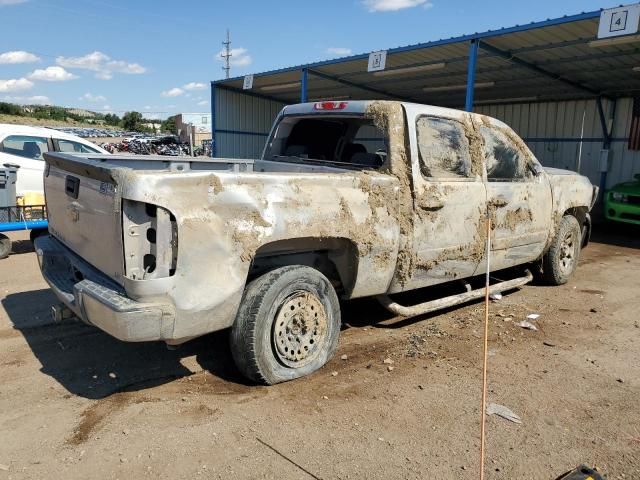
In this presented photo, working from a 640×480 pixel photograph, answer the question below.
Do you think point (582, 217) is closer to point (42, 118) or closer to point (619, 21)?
point (619, 21)

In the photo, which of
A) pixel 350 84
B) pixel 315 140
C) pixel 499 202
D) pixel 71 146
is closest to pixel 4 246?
pixel 71 146

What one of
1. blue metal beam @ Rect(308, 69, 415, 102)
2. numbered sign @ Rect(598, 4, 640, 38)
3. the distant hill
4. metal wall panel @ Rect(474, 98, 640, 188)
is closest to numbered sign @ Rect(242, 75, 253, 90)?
blue metal beam @ Rect(308, 69, 415, 102)

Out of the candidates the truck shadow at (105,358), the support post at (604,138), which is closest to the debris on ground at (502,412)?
the truck shadow at (105,358)

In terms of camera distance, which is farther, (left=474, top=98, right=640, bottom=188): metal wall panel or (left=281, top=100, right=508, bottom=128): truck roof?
(left=474, top=98, right=640, bottom=188): metal wall panel

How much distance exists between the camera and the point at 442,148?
15.3ft

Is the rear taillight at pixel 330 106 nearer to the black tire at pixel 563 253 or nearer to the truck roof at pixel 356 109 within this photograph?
the truck roof at pixel 356 109

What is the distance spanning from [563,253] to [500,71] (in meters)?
8.39

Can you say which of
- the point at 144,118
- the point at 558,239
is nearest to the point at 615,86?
the point at 558,239

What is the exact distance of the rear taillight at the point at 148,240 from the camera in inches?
119

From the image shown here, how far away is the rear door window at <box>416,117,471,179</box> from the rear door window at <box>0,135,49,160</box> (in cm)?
696

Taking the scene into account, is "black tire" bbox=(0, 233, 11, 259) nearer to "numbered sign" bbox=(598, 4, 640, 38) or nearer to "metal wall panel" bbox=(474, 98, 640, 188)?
"numbered sign" bbox=(598, 4, 640, 38)

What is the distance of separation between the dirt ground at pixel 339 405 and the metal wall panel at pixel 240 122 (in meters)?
15.7

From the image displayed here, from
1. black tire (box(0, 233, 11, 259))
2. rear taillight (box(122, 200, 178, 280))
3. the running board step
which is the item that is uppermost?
rear taillight (box(122, 200, 178, 280))

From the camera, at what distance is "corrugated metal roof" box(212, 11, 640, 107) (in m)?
10.6
